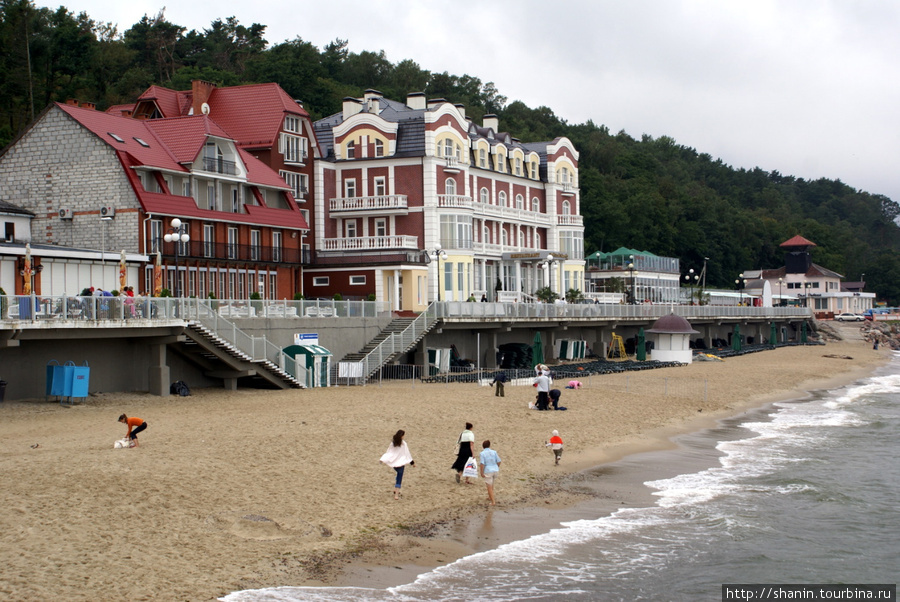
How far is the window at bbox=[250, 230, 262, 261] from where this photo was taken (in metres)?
46.6

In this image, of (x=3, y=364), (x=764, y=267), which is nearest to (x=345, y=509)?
(x=3, y=364)

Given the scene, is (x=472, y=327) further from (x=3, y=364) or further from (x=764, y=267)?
(x=764, y=267)

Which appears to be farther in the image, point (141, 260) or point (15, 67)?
point (15, 67)

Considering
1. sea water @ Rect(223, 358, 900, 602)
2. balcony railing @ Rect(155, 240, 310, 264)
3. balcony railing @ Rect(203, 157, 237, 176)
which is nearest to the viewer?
sea water @ Rect(223, 358, 900, 602)

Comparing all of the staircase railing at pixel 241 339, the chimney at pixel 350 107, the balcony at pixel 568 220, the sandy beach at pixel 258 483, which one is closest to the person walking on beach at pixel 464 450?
the sandy beach at pixel 258 483

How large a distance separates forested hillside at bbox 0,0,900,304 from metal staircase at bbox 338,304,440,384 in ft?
93.5

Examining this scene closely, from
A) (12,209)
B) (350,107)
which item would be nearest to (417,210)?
(350,107)

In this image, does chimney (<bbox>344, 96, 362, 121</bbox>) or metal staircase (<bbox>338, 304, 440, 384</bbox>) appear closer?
metal staircase (<bbox>338, 304, 440, 384</bbox>)

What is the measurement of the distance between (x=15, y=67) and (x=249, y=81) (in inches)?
961

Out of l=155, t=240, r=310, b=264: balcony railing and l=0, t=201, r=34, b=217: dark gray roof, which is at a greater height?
l=0, t=201, r=34, b=217: dark gray roof

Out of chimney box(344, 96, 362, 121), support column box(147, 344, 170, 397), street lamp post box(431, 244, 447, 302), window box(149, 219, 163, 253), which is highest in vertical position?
chimney box(344, 96, 362, 121)

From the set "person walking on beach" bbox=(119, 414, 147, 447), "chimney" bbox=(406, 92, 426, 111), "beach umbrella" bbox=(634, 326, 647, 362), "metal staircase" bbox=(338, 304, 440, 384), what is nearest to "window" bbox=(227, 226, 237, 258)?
"metal staircase" bbox=(338, 304, 440, 384)

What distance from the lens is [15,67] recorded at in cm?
5978

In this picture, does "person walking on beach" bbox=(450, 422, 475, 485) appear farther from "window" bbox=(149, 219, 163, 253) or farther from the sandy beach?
"window" bbox=(149, 219, 163, 253)
